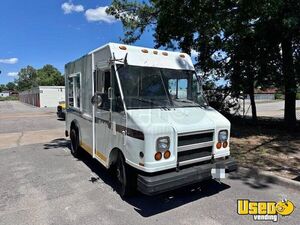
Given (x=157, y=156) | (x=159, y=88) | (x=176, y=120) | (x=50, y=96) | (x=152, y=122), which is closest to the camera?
(x=157, y=156)

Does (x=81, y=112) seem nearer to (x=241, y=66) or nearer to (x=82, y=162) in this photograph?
(x=82, y=162)

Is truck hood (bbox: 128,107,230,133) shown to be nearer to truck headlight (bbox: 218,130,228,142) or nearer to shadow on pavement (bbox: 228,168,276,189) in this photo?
truck headlight (bbox: 218,130,228,142)

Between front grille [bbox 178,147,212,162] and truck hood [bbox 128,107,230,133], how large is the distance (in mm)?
379

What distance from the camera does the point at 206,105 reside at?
5.39m

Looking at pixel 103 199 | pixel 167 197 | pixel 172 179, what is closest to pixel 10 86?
pixel 103 199

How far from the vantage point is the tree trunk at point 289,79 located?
9664 mm

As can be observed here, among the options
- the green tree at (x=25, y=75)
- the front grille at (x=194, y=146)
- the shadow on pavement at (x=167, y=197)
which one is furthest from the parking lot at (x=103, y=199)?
the green tree at (x=25, y=75)

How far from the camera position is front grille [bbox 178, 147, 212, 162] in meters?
4.21

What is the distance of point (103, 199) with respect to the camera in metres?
4.59

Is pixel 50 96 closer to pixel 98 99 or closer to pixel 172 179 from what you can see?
pixel 98 99

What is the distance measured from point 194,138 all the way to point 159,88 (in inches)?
47.7

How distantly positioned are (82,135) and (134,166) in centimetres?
310

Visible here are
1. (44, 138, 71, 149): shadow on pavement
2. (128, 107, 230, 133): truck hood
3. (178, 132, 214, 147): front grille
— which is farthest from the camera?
(44, 138, 71, 149): shadow on pavement

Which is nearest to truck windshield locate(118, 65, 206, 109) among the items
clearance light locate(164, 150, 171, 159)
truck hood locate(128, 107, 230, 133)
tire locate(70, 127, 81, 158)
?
truck hood locate(128, 107, 230, 133)
